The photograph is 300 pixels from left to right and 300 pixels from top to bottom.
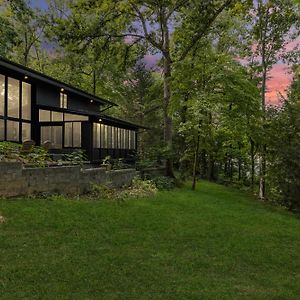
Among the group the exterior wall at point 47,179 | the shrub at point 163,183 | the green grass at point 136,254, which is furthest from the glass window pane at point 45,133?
the green grass at point 136,254

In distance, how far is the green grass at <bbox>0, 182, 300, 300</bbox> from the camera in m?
5.88

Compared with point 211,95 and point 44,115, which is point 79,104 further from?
point 211,95

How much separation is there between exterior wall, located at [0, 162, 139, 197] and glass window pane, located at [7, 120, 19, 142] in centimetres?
644

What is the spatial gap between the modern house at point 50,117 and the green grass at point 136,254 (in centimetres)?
959

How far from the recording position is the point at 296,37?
25.6 meters

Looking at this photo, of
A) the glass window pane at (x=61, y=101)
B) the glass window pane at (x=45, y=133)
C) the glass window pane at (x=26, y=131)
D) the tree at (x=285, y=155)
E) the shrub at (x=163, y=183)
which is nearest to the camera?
the tree at (x=285, y=155)

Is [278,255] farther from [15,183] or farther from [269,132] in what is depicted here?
[269,132]

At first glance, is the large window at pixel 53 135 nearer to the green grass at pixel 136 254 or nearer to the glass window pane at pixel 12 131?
the glass window pane at pixel 12 131

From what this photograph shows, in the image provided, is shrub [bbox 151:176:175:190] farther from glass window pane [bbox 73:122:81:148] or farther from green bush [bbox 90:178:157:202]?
glass window pane [bbox 73:122:81:148]

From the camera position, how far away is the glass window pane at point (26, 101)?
20891 millimetres

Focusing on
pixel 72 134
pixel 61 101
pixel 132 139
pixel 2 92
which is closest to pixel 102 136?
pixel 72 134

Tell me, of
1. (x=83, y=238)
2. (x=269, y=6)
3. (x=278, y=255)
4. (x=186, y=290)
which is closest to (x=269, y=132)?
(x=269, y=6)

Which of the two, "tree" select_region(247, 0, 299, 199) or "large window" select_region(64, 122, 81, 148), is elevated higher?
"tree" select_region(247, 0, 299, 199)

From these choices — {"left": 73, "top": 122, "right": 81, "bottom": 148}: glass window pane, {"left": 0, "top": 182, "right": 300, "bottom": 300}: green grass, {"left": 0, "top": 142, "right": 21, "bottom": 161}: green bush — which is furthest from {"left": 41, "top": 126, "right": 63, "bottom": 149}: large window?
{"left": 0, "top": 182, "right": 300, "bottom": 300}: green grass
